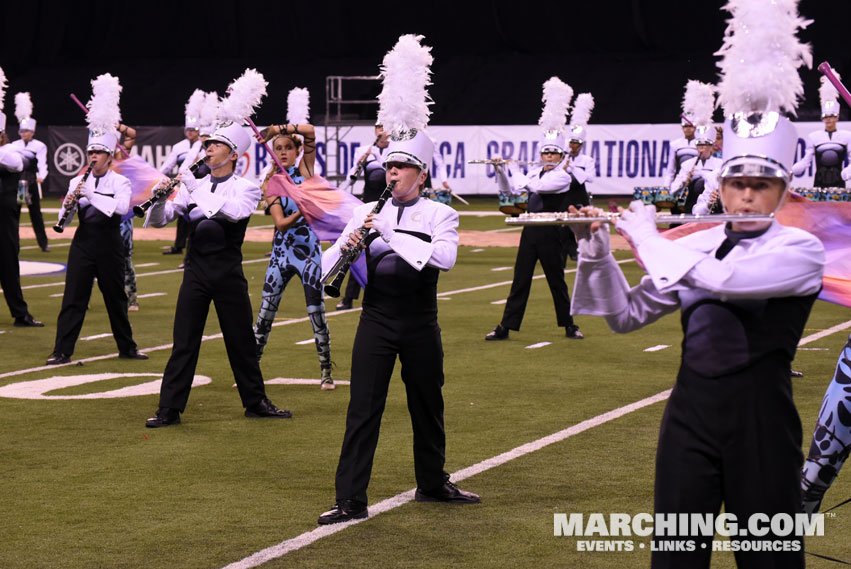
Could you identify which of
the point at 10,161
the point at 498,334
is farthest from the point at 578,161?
the point at 10,161

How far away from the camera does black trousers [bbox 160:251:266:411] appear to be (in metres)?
9.06

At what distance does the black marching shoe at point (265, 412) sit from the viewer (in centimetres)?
934

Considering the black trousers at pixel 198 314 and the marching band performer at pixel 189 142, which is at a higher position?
the marching band performer at pixel 189 142

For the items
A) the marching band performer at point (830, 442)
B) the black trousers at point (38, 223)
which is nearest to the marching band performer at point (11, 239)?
the black trousers at point (38, 223)

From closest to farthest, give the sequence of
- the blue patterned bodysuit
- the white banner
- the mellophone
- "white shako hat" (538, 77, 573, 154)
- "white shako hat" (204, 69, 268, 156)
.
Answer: "white shako hat" (204, 69, 268, 156) < the blue patterned bodysuit < "white shako hat" (538, 77, 573, 154) < the mellophone < the white banner

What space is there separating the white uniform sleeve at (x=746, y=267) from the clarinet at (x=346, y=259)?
2608 mm

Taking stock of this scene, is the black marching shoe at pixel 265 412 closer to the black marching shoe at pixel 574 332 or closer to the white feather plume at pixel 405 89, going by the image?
the white feather plume at pixel 405 89

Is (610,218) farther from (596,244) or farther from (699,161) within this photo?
(699,161)

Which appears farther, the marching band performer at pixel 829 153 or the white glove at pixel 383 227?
the marching band performer at pixel 829 153

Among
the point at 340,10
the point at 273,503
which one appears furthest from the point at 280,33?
the point at 273,503

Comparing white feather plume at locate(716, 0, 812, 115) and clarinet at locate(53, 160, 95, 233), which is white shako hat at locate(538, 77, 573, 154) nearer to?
clarinet at locate(53, 160, 95, 233)

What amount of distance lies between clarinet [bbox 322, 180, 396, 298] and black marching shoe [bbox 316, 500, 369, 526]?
43.8 inches

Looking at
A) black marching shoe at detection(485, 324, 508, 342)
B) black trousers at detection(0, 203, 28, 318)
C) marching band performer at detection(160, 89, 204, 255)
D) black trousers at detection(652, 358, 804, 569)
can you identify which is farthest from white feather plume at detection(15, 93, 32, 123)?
black trousers at detection(652, 358, 804, 569)

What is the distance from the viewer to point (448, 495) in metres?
7.02
